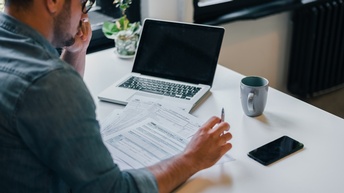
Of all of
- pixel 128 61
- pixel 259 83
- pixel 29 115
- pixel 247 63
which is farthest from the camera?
pixel 247 63

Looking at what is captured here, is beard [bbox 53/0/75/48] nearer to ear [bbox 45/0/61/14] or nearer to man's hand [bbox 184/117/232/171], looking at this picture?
ear [bbox 45/0/61/14]

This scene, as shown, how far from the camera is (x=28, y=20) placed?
3.16 ft

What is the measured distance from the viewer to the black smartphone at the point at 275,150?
47.4 inches

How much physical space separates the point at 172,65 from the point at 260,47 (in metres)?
1.16

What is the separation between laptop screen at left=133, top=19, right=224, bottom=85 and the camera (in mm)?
1574

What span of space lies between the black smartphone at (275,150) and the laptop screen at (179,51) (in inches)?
14.3

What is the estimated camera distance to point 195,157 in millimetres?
1143

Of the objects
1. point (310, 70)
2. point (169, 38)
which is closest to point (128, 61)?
point (169, 38)

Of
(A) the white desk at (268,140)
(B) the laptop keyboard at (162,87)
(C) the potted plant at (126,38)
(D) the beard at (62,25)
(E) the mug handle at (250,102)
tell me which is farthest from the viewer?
(C) the potted plant at (126,38)

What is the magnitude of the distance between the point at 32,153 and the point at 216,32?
2.73 feet

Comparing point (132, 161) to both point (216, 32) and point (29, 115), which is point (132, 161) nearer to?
point (29, 115)

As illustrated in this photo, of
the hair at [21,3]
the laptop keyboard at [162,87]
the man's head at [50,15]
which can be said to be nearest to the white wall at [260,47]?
the laptop keyboard at [162,87]

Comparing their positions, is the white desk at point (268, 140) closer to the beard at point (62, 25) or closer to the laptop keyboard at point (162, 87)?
the laptop keyboard at point (162, 87)

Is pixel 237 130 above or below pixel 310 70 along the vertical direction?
above
